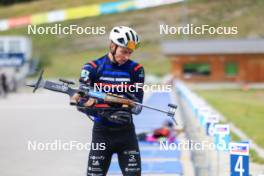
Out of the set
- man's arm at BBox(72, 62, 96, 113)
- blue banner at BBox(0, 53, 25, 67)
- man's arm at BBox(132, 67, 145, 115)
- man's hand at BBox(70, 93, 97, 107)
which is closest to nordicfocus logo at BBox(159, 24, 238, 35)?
man's arm at BBox(132, 67, 145, 115)

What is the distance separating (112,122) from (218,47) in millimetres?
45377

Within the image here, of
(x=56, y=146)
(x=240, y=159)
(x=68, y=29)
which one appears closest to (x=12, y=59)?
(x=68, y=29)

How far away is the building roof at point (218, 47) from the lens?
165 feet

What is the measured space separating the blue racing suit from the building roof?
44506 mm

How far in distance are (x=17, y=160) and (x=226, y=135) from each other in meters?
4.39

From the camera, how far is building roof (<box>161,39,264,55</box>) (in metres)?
50.3

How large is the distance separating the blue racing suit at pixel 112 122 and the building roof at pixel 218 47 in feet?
146

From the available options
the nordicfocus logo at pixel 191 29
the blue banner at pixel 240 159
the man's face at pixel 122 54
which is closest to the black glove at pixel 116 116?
the man's face at pixel 122 54

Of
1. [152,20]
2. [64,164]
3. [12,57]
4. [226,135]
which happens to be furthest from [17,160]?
[152,20]

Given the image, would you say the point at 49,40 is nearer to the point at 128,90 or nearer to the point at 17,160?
the point at 17,160

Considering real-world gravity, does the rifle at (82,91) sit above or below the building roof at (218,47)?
below

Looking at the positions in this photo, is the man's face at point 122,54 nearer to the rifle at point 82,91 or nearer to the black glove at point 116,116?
the rifle at point 82,91

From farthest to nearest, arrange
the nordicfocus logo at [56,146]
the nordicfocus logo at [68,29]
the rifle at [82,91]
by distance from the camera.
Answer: the nordicfocus logo at [68,29], the nordicfocus logo at [56,146], the rifle at [82,91]

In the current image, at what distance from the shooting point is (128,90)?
606cm
